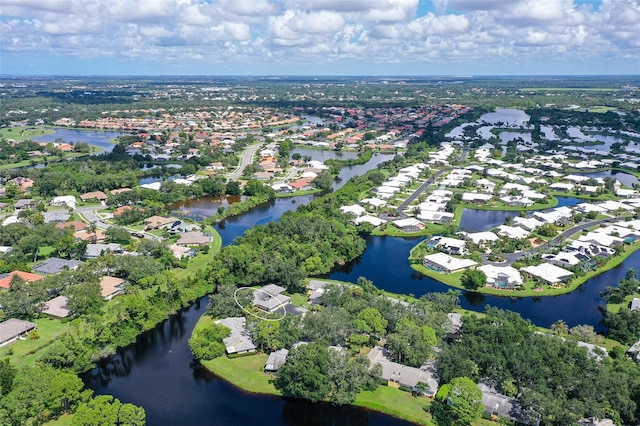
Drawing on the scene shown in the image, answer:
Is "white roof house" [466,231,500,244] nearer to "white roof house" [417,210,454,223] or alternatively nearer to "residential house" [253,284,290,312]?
"white roof house" [417,210,454,223]

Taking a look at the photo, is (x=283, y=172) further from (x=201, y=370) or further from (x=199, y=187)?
(x=201, y=370)

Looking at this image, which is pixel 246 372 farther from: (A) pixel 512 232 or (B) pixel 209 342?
(A) pixel 512 232

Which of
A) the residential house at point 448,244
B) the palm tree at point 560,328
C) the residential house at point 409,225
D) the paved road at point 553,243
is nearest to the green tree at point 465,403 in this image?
the palm tree at point 560,328

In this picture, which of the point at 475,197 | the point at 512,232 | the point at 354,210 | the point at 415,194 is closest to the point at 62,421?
the point at 354,210

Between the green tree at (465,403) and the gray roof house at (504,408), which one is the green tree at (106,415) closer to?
the green tree at (465,403)

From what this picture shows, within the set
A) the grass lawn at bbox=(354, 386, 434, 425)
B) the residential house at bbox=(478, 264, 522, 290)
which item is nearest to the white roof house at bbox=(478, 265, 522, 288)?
the residential house at bbox=(478, 264, 522, 290)
